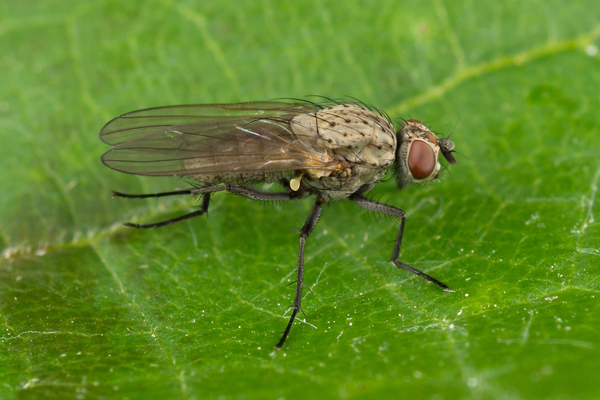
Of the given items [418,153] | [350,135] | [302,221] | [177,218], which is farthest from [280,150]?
[418,153]

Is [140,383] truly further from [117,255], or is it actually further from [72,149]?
[72,149]

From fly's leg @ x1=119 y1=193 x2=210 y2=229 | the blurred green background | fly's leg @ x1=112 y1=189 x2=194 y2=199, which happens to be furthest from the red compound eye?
fly's leg @ x1=112 y1=189 x2=194 y2=199

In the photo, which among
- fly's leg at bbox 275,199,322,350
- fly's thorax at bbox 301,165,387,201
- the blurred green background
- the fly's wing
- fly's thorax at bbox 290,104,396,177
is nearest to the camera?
the blurred green background

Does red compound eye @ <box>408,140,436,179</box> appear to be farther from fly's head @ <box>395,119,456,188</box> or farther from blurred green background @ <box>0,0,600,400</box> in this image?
blurred green background @ <box>0,0,600,400</box>

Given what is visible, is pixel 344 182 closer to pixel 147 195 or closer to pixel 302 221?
pixel 302 221

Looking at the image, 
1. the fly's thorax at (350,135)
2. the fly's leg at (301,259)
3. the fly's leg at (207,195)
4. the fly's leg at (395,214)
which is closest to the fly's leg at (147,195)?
the fly's leg at (207,195)

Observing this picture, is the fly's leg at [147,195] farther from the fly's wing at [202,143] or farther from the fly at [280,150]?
the fly's wing at [202,143]

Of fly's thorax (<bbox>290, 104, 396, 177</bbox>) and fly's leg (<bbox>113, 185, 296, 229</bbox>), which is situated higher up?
fly's thorax (<bbox>290, 104, 396, 177</bbox>)
